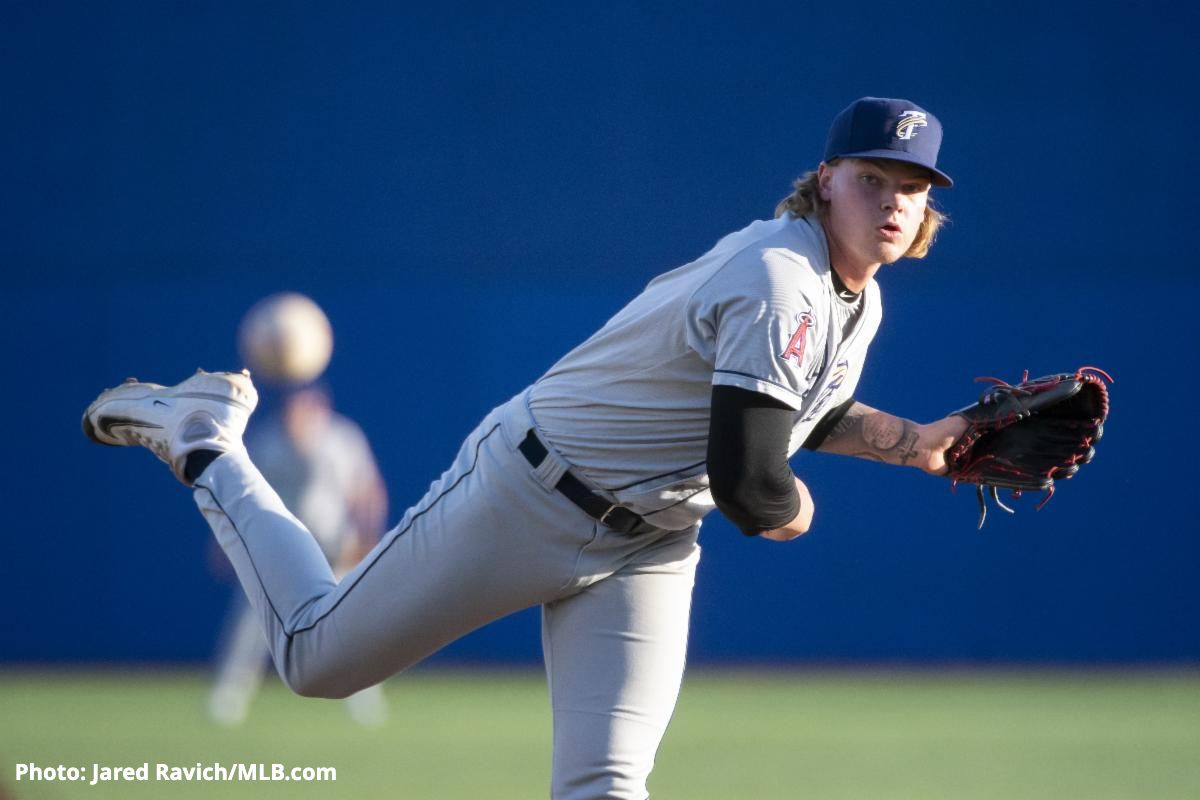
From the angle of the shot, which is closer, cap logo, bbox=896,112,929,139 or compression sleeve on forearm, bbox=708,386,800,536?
compression sleeve on forearm, bbox=708,386,800,536

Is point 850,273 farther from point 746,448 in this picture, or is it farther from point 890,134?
point 746,448

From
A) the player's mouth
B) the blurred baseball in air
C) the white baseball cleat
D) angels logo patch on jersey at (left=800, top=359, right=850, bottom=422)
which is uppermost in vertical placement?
the blurred baseball in air

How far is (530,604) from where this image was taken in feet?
11.2

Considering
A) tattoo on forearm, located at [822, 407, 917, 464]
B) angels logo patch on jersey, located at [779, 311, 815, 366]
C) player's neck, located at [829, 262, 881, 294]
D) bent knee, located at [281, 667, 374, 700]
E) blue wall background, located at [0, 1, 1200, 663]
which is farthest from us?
blue wall background, located at [0, 1, 1200, 663]

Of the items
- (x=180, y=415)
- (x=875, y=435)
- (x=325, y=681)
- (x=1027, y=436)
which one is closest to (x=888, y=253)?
(x=875, y=435)

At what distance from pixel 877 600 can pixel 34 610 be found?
5105mm

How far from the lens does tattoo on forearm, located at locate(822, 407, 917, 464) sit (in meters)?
3.81

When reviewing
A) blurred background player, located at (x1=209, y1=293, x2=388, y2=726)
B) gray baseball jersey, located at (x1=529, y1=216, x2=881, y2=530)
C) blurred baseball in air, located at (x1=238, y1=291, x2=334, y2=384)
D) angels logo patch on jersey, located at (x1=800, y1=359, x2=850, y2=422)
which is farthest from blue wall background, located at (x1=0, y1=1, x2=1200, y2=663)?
gray baseball jersey, located at (x1=529, y1=216, x2=881, y2=530)

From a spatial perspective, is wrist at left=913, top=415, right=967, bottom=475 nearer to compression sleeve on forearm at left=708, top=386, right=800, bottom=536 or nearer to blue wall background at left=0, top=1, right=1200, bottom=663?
compression sleeve on forearm at left=708, top=386, right=800, bottom=536

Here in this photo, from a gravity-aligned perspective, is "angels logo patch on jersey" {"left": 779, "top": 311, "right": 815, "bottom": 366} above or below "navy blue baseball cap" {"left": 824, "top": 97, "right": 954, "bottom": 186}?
below

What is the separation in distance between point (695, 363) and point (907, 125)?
0.64 metres

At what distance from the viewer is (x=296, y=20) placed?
1012 cm

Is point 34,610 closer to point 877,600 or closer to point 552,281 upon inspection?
point 552,281

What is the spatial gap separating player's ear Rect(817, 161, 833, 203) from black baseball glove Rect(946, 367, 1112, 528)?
0.80 meters
